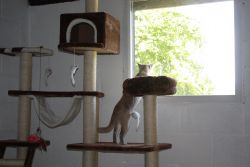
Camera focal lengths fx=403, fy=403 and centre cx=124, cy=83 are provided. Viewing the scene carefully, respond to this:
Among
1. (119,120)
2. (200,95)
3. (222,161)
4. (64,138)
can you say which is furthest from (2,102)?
(222,161)

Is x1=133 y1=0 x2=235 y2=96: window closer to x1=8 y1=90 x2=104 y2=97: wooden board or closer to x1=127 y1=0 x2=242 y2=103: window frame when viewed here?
x1=127 y1=0 x2=242 y2=103: window frame

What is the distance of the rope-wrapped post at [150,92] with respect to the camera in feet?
6.48

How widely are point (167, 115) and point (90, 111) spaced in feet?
1.55

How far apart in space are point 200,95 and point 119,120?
0.52m

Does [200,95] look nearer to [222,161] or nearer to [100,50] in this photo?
[222,161]

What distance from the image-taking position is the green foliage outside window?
239 cm

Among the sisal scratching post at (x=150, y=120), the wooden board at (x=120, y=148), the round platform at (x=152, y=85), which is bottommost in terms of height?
the wooden board at (x=120, y=148)

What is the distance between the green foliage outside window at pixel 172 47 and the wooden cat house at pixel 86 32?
0.33m

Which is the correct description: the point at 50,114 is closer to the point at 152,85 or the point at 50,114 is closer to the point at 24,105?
the point at 24,105

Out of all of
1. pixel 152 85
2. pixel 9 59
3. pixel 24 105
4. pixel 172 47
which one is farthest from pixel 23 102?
pixel 172 47

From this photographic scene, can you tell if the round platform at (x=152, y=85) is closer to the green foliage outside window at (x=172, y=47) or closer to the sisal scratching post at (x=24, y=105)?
the green foliage outside window at (x=172, y=47)

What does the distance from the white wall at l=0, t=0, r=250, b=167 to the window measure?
0.08 metres

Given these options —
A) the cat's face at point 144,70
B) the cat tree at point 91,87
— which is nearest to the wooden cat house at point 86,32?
the cat tree at point 91,87

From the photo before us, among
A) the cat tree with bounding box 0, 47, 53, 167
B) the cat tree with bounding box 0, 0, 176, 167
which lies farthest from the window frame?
the cat tree with bounding box 0, 47, 53, 167
